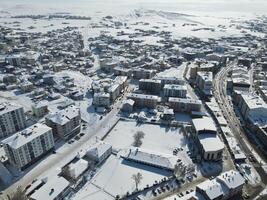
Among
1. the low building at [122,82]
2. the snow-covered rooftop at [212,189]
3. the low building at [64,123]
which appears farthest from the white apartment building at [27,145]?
the low building at [122,82]

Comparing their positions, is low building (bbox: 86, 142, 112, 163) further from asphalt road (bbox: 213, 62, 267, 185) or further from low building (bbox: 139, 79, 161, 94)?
low building (bbox: 139, 79, 161, 94)

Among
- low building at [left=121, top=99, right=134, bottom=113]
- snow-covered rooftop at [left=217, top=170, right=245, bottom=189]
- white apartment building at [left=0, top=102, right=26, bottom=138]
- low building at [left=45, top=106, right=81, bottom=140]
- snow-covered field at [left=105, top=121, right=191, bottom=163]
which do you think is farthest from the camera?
low building at [left=121, top=99, right=134, bottom=113]

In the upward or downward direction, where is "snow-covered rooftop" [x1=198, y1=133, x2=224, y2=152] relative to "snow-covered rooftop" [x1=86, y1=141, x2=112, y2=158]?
upward

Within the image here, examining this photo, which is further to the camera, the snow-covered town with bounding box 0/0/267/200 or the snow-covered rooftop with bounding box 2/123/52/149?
the snow-covered rooftop with bounding box 2/123/52/149

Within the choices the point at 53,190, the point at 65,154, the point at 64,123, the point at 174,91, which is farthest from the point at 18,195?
the point at 174,91

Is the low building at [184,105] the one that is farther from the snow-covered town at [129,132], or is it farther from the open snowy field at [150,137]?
the open snowy field at [150,137]

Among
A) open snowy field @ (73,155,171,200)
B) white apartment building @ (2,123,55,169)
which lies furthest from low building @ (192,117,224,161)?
white apartment building @ (2,123,55,169)
